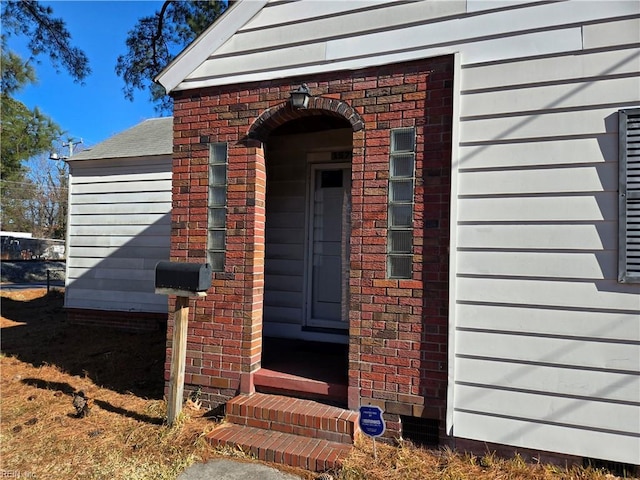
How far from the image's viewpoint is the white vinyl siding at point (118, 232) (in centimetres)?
711

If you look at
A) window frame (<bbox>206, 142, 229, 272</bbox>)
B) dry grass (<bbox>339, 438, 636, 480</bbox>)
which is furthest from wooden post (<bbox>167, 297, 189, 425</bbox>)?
dry grass (<bbox>339, 438, 636, 480</bbox>)

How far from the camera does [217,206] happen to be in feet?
13.0

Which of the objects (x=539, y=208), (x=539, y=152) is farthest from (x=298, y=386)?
(x=539, y=152)

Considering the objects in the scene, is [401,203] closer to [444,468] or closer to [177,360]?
[444,468]

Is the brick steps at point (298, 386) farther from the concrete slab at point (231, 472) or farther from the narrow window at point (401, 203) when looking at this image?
the narrow window at point (401, 203)

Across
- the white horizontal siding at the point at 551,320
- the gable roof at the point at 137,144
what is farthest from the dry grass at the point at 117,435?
the gable roof at the point at 137,144

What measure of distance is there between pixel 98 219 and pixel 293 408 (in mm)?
5815

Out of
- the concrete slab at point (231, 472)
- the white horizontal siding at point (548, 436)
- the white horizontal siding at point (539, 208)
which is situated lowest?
the concrete slab at point (231, 472)

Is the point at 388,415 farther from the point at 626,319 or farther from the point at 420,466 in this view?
the point at 626,319

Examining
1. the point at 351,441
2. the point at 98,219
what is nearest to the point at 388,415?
the point at 351,441

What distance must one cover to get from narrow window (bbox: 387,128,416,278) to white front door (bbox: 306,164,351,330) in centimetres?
163

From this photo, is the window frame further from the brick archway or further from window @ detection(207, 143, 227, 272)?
the brick archway

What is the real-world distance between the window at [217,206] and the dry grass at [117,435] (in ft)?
4.63

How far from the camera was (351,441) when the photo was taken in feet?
10.4
